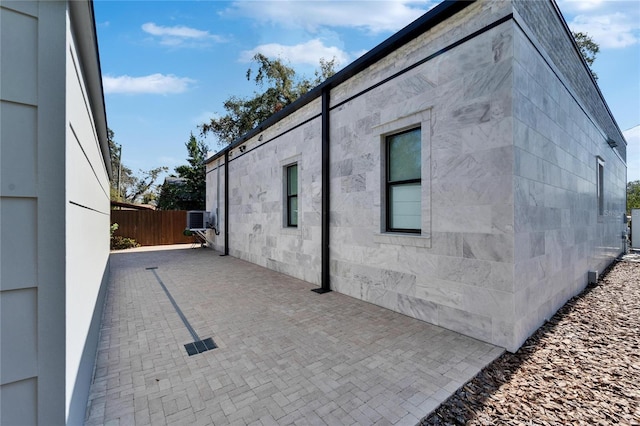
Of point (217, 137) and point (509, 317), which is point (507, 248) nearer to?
point (509, 317)

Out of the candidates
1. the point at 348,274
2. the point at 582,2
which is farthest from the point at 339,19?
the point at 348,274

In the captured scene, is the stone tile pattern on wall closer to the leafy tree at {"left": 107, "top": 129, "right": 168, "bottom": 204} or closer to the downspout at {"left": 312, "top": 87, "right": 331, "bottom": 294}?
the downspout at {"left": 312, "top": 87, "right": 331, "bottom": 294}

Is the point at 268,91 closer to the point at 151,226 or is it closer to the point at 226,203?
the point at 226,203

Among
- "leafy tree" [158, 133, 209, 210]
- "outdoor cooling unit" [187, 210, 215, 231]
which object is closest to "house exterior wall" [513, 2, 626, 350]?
"outdoor cooling unit" [187, 210, 215, 231]

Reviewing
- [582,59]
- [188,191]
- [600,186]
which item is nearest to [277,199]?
[582,59]

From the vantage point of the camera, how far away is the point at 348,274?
486 cm

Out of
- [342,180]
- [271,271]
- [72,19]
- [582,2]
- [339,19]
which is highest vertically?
[339,19]

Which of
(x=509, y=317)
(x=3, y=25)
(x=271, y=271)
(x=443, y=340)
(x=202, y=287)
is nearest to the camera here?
(x=3, y=25)

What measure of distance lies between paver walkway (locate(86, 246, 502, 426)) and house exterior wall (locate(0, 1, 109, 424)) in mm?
1047

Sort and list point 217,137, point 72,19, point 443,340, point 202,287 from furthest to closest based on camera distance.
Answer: point 217,137, point 202,287, point 443,340, point 72,19

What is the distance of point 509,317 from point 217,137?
18848 mm

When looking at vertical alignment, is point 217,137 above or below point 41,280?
above

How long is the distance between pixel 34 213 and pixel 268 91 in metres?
15.9

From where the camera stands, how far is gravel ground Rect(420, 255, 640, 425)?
1.95 m
